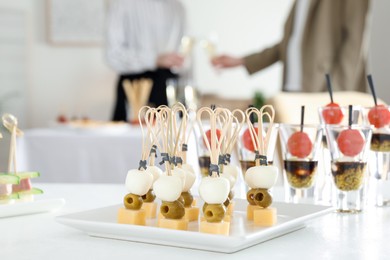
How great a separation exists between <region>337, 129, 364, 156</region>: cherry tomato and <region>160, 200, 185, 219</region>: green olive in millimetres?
399

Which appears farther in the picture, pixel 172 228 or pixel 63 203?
pixel 63 203

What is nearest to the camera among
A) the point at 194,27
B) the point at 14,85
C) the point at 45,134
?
the point at 45,134

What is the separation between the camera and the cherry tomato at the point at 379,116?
1.47 m

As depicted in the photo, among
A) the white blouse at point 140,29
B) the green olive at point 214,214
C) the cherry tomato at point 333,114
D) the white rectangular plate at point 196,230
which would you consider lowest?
the white rectangular plate at point 196,230

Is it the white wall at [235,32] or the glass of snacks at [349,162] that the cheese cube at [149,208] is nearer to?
the glass of snacks at [349,162]

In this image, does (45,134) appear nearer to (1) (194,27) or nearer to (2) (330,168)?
(2) (330,168)

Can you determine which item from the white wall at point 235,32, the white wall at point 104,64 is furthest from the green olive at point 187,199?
the white wall at point 235,32

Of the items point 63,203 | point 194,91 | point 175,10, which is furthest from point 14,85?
point 63,203

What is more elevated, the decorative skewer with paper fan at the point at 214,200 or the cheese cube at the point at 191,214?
the decorative skewer with paper fan at the point at 214,200

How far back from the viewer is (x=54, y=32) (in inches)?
262

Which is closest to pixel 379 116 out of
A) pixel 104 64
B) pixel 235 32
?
pixel 104 64

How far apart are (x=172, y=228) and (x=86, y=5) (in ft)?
19.3

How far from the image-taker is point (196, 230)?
3.36 ft

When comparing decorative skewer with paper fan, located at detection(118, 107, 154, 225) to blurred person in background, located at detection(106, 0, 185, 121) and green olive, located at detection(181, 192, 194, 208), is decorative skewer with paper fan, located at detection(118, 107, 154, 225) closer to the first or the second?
green olive, located at detection(181, 192, 194, 208)
